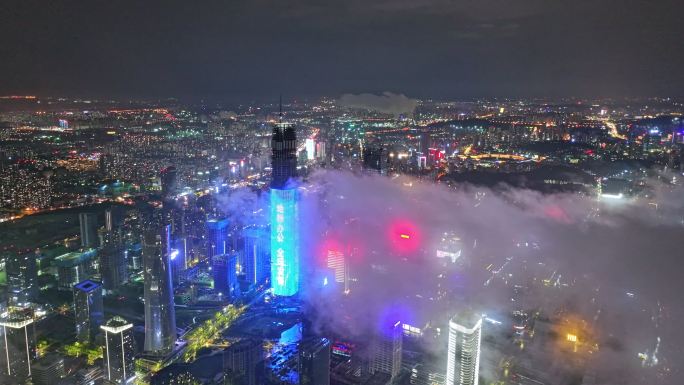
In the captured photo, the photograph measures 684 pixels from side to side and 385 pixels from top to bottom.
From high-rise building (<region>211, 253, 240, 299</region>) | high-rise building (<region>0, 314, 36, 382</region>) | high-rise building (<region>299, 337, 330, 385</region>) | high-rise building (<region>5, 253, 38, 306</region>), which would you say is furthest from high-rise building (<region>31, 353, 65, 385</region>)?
high-rise building (<region>299, 337, 330, 385</region>)

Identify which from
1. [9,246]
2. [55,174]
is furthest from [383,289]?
[55,174]

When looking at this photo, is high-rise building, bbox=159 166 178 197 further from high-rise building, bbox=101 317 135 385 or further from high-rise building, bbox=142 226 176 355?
high-rise building, bbox=101 317 135 385

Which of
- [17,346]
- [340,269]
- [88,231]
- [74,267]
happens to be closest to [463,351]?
[340,269]

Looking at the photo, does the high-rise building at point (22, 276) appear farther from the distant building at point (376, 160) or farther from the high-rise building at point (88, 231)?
the distant building at point (376, 160)

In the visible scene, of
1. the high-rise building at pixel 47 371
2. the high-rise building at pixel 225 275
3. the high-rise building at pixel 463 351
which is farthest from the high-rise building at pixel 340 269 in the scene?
the high-rise building at pixel 47 371

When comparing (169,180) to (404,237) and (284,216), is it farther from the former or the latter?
(404,237)

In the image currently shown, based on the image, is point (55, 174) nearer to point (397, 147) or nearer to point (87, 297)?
point (87, 297)
